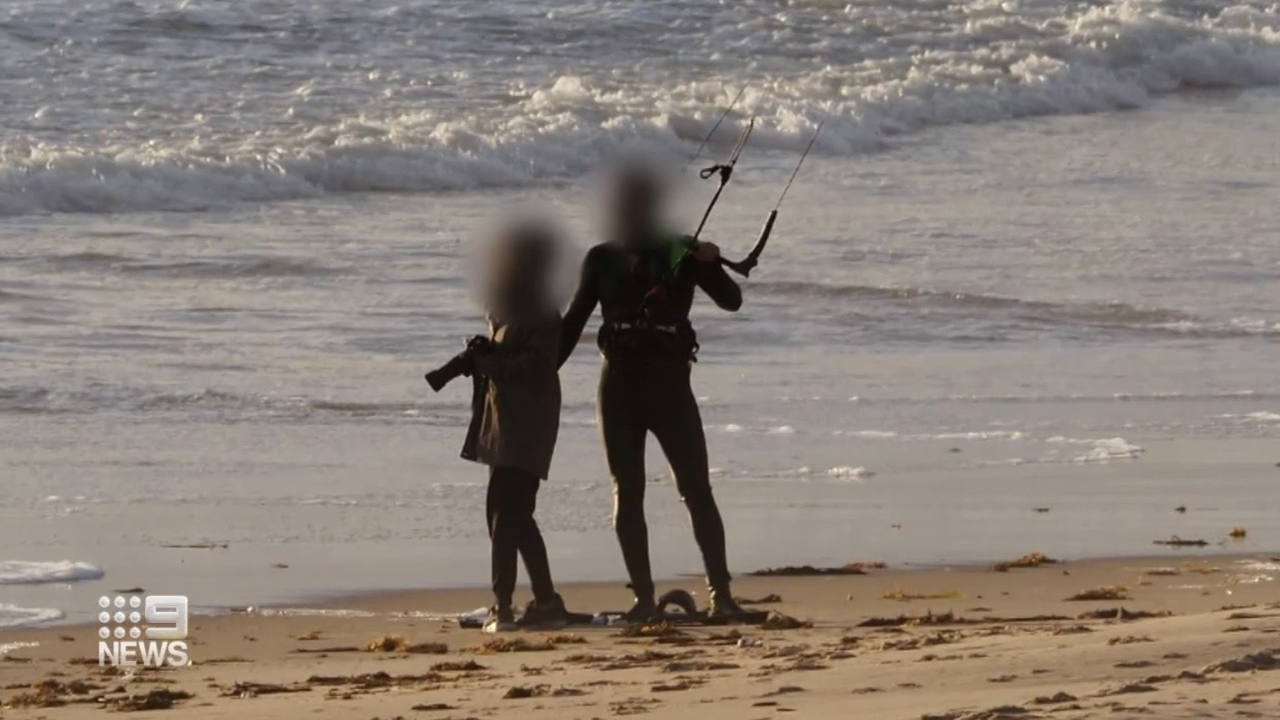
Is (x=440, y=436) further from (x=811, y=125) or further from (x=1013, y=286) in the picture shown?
(x=811, y=125)

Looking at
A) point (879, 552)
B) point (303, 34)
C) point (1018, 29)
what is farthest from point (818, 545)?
point (1018, 29)

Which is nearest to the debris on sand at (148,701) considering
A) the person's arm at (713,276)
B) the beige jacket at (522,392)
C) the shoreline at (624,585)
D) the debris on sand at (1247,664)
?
the shoreline at (624,585)

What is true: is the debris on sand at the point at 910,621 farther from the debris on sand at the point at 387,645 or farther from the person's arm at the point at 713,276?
the debris on sand at the point at 387,645

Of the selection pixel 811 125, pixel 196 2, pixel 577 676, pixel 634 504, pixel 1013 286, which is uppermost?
pixel 196 2

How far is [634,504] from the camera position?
26.0 ft

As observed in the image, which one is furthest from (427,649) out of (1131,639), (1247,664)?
(1247,664)

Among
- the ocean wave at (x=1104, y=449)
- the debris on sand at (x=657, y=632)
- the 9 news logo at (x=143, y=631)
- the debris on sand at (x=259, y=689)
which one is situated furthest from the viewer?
the ocean wave at (x=1104, y=449)

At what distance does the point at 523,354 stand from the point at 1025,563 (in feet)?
7.66

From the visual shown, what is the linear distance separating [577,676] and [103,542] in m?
3.16

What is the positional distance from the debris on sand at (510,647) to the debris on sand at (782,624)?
2.53 feet

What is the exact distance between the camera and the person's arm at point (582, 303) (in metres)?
7.85

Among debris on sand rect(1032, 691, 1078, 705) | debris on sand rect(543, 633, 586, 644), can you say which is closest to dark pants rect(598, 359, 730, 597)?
debris on sand rect(543, 633, 586, 644)

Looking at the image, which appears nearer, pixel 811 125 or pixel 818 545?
pixel 818 545

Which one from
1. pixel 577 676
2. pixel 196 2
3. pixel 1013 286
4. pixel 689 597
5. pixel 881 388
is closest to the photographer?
pixel 577 676
